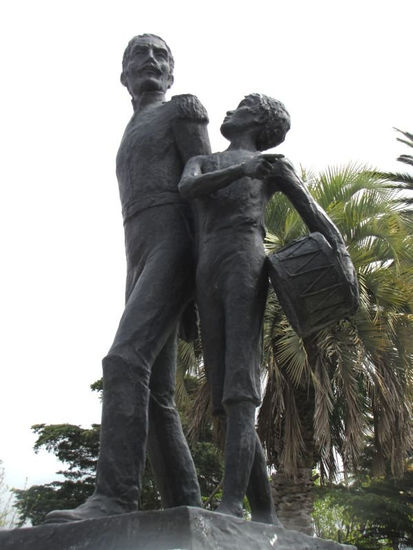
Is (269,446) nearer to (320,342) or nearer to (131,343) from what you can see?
(320,342)

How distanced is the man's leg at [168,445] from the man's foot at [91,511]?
529 millimetres

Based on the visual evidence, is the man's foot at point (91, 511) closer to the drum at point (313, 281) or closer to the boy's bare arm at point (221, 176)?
the drum at point (313, 281)

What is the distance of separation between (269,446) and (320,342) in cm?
190

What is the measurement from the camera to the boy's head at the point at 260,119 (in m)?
4.14

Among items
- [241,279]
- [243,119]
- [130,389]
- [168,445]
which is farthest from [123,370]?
[243,119]

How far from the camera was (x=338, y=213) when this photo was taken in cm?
1253

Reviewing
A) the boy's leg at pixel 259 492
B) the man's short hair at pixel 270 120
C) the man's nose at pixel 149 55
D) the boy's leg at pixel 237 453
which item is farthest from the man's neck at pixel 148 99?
the boy's leg at pixel 259 492

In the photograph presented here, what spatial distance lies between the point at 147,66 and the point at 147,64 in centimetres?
1

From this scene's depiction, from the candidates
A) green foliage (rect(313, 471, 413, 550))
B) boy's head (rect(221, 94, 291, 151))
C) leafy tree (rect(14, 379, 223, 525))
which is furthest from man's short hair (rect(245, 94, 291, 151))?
green foliage (rect(313, 471, 413, 550))

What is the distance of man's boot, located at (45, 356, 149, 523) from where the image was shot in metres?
3.28

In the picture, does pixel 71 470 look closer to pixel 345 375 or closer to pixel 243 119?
pixel 345 375

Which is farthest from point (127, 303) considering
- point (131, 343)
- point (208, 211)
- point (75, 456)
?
point (75, 456)

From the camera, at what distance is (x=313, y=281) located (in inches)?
141

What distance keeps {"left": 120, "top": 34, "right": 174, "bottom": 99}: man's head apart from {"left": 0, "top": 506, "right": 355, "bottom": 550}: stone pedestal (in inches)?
103
